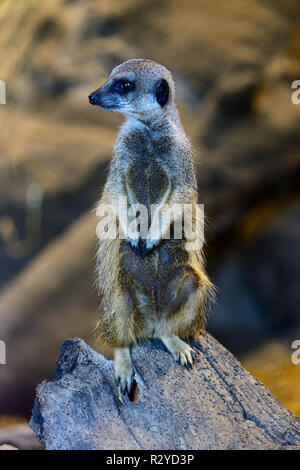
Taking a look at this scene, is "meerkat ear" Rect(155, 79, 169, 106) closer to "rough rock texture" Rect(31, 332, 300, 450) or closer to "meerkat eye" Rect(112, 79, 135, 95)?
"meerkat eye" Rect(112, 79, 135, 95)

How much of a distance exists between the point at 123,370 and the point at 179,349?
0.23 metres

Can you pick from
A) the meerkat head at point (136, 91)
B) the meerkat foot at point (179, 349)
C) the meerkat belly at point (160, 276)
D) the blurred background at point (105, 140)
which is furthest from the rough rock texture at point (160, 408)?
the blurred background at point (105, 140)

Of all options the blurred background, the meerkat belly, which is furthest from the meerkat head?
the blurred background

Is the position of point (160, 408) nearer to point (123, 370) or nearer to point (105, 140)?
point (123, 370)

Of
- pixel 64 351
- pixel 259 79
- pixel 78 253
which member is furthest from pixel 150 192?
pixel 259 79

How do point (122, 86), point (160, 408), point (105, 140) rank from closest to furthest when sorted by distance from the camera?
1. point (160, 408)
2. point (122, 86)
3. point (105, 140)

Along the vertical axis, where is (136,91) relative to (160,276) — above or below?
above

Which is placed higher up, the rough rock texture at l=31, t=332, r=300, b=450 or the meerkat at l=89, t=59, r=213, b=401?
the meerkat at l=89, t=59, r=213, b=401

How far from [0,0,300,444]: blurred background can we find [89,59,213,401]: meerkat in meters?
1.35

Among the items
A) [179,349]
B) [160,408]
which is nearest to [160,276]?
[179,349]

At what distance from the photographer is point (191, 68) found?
3.34m

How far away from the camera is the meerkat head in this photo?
177cm

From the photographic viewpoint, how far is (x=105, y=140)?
3350mm

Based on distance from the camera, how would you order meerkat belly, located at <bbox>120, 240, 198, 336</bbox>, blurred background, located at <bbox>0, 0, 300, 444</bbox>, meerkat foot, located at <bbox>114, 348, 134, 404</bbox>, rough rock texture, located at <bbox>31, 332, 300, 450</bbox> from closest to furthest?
rough rock texture, located at <bbox>31, 332, 300, 450</bbox>, meerkat foot, located at <bbox>114, 348, 134, 404</bbox>, meerkat belly, located at <bbox>120, 240, 198, 336</bbox>, blurred background, located at <bbox>0, 0, 300, 444</bbox>
